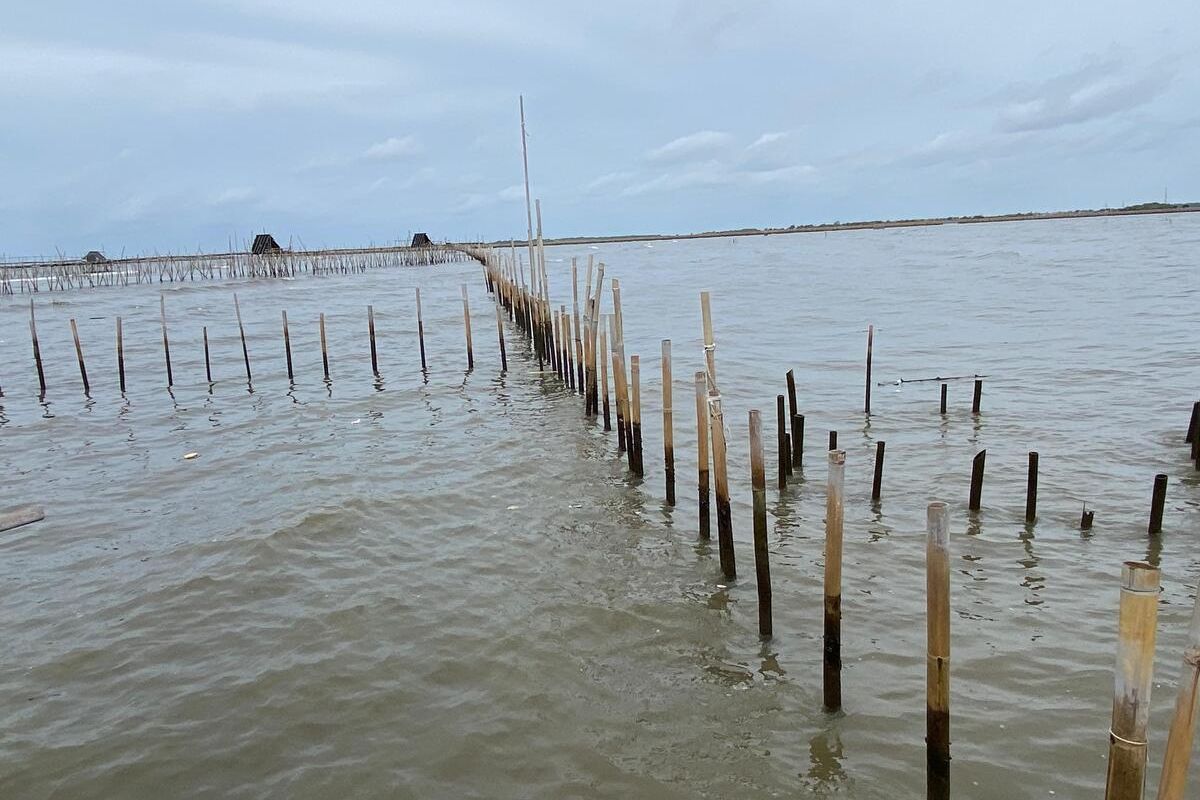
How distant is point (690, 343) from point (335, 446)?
36.7 ft

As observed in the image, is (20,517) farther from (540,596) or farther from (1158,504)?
(1158,504)

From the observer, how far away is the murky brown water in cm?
441

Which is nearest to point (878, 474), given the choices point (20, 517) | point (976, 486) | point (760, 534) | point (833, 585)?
point (976, 486)

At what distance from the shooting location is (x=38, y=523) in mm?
8523

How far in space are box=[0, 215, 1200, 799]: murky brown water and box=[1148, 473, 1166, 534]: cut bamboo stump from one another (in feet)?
0.61

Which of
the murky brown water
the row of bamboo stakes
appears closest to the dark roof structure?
the row of bamboo stakes

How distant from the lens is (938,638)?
3.38 metres

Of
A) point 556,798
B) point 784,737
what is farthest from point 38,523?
point 784,737

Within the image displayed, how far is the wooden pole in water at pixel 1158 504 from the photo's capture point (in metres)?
6.70

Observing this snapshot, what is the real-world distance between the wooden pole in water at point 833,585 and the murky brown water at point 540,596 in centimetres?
20

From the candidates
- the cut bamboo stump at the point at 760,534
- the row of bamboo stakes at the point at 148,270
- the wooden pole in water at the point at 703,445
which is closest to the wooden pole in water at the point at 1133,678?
the cut bamboo stump at the point at 760,534

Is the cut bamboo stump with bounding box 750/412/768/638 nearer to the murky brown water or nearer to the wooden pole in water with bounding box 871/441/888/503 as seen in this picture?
the murky brown water

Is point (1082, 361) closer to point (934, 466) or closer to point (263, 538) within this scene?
point (934, 466)

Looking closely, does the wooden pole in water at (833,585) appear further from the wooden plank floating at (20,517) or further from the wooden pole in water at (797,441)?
the wooden plank floating at (20,517)
